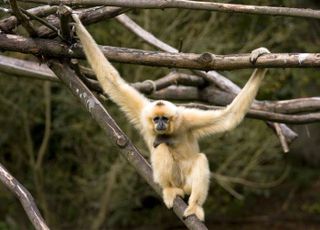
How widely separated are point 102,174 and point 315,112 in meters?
6.89

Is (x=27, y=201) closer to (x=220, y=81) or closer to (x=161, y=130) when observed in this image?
(x=161, y=130)

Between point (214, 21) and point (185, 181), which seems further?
point (214, 21)

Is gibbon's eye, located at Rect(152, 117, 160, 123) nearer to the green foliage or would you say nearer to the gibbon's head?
the gibbon's head

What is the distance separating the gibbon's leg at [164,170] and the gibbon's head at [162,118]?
0.63 ft

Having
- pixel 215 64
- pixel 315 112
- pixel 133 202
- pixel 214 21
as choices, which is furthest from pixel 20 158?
pixel 215 64

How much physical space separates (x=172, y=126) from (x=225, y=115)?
23.4 inches

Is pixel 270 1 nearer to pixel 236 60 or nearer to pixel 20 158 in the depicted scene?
pixel 236 60

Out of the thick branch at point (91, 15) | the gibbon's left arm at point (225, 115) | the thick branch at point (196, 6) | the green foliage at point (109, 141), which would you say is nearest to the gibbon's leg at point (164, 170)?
the gibbon's left arm at point (225, 115)


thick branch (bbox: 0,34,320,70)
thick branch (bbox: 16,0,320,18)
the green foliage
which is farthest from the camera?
the green foliage

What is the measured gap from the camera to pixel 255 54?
5.58 m

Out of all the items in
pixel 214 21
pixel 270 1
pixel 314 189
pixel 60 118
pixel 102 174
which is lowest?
pixel 314 189

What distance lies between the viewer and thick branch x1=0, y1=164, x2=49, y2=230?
547 cm

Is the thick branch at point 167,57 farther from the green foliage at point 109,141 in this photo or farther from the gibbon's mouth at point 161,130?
the green foliage at point 109,141

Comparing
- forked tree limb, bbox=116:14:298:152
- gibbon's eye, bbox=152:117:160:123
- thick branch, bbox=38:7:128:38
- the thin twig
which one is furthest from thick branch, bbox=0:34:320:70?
forked tree limb, bbox=116:14:298:152
